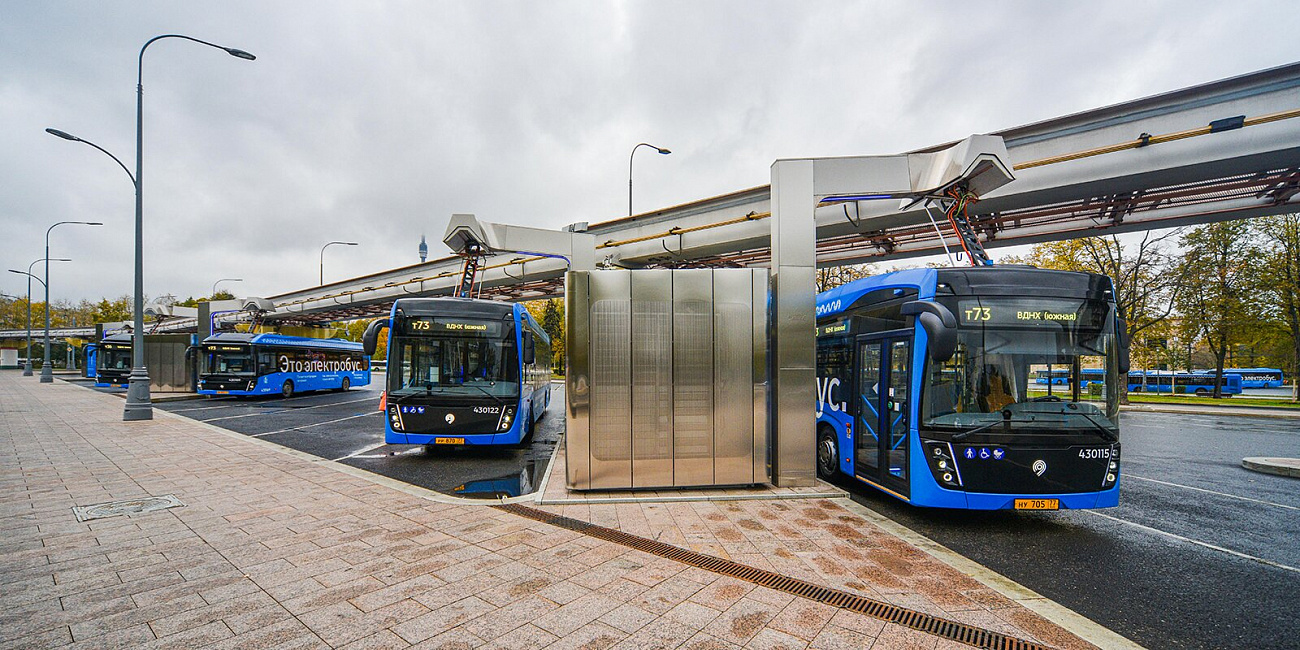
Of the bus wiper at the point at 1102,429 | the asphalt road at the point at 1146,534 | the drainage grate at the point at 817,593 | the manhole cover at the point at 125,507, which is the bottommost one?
the asphalt road at the point at 1146,534

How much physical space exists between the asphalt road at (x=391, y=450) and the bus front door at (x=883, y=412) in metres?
4.55

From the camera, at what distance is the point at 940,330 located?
5.54 meters

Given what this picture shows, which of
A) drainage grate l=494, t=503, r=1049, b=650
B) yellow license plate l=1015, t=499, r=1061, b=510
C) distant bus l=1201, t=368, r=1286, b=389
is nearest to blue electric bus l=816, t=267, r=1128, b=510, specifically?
yellow license plate l=1015, t=499, r=1061, b=510

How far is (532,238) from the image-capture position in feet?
30.7

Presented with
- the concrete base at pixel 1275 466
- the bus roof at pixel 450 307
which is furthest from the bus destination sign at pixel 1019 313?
the bus roof at pixel 450 307

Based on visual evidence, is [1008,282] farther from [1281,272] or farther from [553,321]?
[553,321]

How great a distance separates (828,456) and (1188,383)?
4529 centimetres

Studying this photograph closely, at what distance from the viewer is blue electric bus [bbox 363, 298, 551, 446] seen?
9.86m

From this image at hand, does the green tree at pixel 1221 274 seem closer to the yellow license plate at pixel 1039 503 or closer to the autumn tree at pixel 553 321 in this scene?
the yellow license plate at pixel 1039 503

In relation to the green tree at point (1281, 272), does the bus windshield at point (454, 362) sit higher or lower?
lower

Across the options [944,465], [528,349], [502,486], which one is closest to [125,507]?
[502,486]

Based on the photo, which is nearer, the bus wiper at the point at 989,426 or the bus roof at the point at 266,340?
the bus wiper at the point at 989,426

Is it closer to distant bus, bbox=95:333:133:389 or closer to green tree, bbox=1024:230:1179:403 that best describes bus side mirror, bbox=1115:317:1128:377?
green tree, bbox=1024:230:1179:403

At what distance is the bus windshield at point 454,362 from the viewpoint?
998cm
